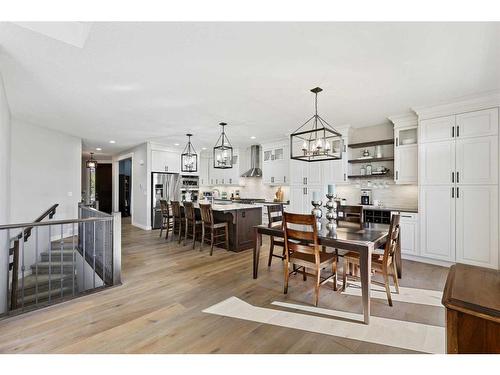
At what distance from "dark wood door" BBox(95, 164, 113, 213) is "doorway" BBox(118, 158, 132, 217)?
140cm

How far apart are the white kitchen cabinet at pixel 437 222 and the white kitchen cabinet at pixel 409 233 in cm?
9

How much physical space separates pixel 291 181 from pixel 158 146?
4.09 meters

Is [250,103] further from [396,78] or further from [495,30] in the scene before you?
[495,30]

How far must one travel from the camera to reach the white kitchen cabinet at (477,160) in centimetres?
345

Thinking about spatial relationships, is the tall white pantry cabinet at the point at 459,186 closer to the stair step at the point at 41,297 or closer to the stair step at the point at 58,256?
the stair step at the point at 41,297

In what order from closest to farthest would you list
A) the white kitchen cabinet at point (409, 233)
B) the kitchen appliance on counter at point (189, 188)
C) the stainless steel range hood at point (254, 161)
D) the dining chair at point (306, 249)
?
1. the dining chair at point (306, 249)
2. the white kitchen cabinet at point (409, 233)
3. the stainless steel range hood at point (254, 161)
4. the kitchen appliance on counter at point (189, 188)

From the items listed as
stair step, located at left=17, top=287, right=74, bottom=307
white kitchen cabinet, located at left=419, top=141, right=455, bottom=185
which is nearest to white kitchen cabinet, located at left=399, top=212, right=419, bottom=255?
white kitchen cabinet, located at left=419, top=141, right=455, bottom=185

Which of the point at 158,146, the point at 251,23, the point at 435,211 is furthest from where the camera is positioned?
the point at 158,146

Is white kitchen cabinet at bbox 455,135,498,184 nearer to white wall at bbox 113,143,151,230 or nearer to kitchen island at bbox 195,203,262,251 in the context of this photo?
kitchen island at bbox 195,203,262,251

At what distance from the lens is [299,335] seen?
201 centimetres

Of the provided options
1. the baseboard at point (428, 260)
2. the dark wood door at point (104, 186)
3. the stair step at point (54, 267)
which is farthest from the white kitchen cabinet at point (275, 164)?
the dark wood door at point (104, 186)

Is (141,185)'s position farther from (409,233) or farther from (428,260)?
(428,260)

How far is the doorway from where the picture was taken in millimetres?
10112
